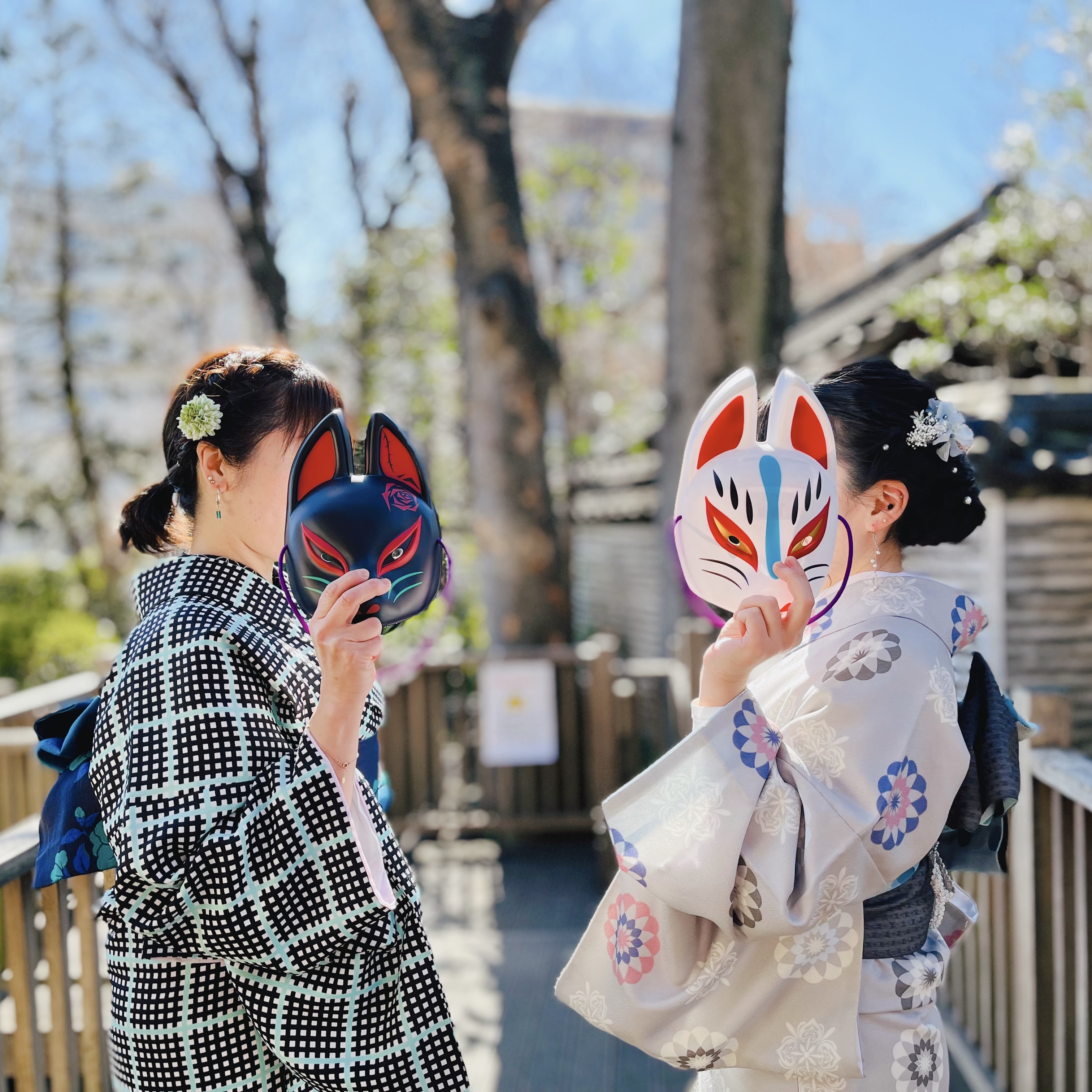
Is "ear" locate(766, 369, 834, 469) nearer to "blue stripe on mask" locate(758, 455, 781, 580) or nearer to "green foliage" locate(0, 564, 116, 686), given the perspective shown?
"blue stripe on mask" locate(758, 455, 781, 580)

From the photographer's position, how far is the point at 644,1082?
3.05 metres

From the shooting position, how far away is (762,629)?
4.35ft

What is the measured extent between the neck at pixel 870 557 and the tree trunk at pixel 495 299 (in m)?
4.15

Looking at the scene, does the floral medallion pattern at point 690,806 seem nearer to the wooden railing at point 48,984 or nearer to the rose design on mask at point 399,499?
the rose design on mask at point 399,499

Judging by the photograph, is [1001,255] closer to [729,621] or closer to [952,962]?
[952,962]

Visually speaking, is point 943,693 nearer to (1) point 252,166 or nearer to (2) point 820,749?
(2) point 820,749

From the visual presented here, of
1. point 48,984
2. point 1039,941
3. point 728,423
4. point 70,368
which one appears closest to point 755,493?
point 728,423

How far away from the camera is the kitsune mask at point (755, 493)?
1.37m

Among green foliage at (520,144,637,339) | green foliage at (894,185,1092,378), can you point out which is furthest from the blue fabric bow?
green foliage at (520,144,637,339)

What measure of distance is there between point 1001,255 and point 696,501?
254 inches

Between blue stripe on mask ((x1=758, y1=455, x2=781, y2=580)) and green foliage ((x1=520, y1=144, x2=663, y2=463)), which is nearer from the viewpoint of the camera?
blue stripe on mask ((x1=758, y1=455, x2=781, y2=580))

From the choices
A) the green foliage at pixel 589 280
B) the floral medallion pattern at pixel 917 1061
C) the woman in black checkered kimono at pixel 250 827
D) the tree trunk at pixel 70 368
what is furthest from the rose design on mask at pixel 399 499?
the tree trunk at pixel 70 368

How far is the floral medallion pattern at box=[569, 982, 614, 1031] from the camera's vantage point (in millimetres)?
1464

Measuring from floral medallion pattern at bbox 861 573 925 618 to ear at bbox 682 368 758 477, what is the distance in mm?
337
